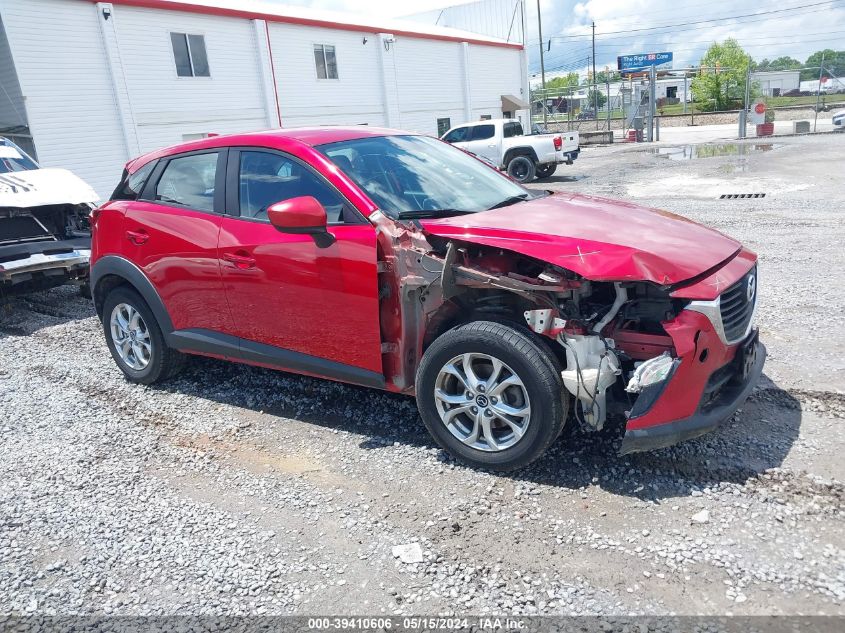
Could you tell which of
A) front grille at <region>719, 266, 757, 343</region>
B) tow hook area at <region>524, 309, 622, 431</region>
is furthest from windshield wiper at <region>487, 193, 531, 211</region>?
front grille at <region>719, 266, 757, 343</region>

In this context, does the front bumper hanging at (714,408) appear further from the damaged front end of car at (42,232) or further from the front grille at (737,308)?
the damaged front end of car at (42,232)

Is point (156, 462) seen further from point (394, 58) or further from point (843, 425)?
point (394, 58)

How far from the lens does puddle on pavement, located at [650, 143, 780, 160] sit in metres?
20.9

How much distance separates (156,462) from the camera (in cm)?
387

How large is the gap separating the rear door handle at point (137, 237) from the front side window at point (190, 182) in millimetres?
267

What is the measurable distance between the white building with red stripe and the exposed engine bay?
50.6ft

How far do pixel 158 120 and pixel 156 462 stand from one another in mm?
16624

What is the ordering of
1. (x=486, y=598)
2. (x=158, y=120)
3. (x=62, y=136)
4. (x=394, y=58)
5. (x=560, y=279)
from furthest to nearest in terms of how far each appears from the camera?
(x=394, y=58)
(x=158, y=120)
(x=62, y=136)
(x=560, y=279)
(x=486, y=598)

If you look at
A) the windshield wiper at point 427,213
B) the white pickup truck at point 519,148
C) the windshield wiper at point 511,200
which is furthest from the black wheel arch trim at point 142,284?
the white pickup truck at point 519,148

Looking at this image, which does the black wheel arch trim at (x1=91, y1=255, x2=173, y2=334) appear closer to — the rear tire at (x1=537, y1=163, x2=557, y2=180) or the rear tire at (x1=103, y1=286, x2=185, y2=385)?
the rear tire at (x1=103, y1=286, x2=185, y2=385)

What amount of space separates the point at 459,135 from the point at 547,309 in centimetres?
1742

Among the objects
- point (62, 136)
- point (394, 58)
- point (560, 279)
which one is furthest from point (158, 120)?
point (560, 279)

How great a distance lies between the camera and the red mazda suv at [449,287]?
3.09 metres

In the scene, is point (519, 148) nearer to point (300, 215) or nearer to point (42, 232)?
point (42, 232)
